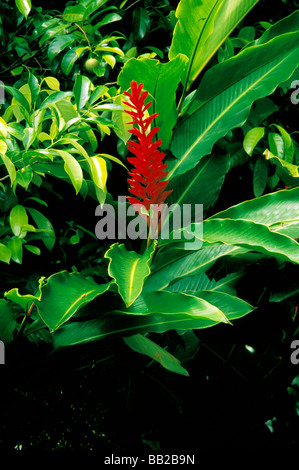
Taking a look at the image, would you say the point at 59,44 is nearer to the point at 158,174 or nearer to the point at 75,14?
the point at 75,14

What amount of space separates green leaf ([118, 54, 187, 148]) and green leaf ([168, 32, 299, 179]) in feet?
0.18

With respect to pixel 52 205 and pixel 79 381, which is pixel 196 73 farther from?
pixel 79 381

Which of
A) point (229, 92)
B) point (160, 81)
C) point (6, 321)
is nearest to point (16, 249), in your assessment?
point (6, 321)

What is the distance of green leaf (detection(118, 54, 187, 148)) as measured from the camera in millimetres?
959

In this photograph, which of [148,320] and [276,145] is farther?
[276,145]

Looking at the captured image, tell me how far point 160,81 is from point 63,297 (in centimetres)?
52

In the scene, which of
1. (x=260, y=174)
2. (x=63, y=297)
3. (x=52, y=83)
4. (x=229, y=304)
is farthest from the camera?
(x=260, y=174)

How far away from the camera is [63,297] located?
770mm

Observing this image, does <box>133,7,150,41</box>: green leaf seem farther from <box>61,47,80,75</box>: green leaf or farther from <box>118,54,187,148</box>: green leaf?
<box>118,54,187,148</box>: green leaf

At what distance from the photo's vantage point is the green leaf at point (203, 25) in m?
0.97

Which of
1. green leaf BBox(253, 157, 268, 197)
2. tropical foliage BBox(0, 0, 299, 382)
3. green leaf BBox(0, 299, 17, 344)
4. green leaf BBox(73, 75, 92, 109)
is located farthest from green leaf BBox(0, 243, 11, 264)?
green leaf BBox(253, 157, 268, 197)

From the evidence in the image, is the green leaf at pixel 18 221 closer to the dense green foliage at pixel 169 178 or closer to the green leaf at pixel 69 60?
the dense green foliage at pixel 169 178

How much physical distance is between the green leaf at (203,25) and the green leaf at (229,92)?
0.25ft

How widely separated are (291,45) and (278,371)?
0.83 m
